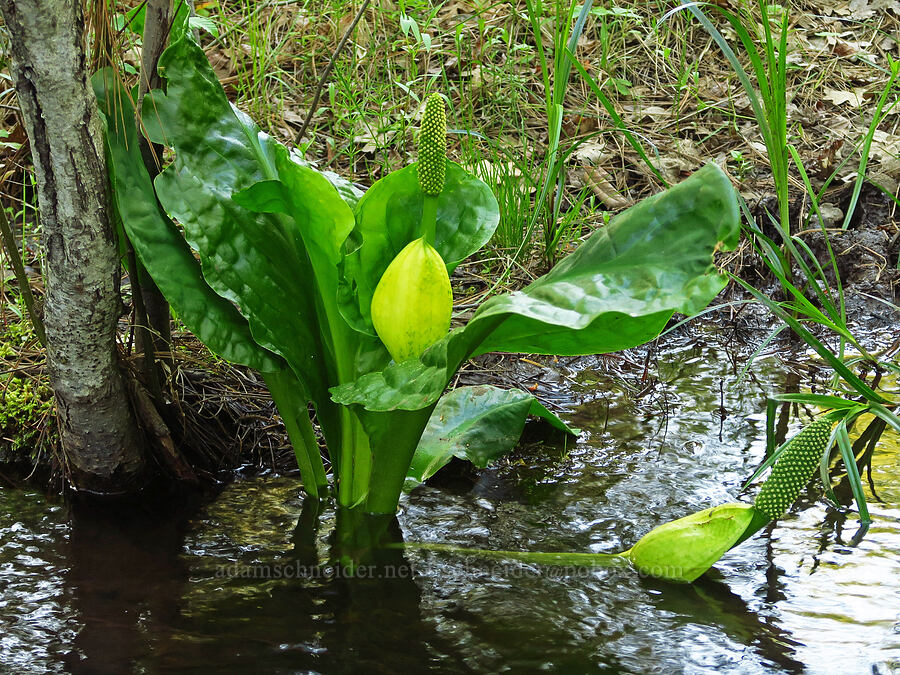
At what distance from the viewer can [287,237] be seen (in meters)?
1.85

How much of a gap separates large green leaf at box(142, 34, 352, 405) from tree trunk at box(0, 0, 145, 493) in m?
0.15

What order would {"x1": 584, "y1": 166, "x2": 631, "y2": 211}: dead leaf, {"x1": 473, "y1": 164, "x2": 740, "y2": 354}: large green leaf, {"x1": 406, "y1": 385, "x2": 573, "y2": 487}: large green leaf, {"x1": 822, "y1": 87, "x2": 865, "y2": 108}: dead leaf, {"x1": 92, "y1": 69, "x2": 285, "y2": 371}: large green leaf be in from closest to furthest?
{"x1": 473, "y1": 164, "x2": 740, "y2": 354}: large green leaf → {"x1": 92, "y1": 69, "x2": 285, "y2": 371}: large green leaf → {"x1": 406, "y1": 385, "x2": 573, "y2": 487}: large green leaf → {"x1": 584, "y1": 166, "x2": 631, "y2": 211}: dead leaf → {"x1": 822, "y1": 87, "x2": 865, "y2": 108}: dead leaf

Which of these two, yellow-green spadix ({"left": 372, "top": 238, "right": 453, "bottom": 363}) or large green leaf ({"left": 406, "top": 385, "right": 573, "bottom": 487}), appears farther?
large green leaf ({"left": 406, "top": 385, "right": 573, "bottom": 487})

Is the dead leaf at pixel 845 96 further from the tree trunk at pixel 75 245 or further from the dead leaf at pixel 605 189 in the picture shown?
the tree trunk at pixel 75 245

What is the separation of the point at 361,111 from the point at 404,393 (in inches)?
88.2

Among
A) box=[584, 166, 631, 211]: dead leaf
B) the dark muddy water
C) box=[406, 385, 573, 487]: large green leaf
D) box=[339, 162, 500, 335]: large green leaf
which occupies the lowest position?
the dark muddy water

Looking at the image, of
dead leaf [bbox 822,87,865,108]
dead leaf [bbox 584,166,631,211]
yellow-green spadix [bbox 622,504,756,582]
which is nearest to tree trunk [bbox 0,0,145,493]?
yellow-green spadix [bbox 622,504,756,582]

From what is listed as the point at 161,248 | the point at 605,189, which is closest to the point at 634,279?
the point at 161,248

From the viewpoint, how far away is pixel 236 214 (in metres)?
1.76

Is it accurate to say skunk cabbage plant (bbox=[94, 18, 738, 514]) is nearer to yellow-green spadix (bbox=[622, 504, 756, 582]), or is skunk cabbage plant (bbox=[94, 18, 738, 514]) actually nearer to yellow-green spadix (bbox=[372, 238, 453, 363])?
yellow-green spadix (bbox=[372, 238, 453, 363])

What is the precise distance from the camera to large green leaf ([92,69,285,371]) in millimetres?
1708

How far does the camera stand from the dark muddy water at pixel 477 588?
4.66 feet

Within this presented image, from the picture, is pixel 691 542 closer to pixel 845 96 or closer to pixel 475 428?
pixel 475 428

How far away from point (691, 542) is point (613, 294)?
0.50m
